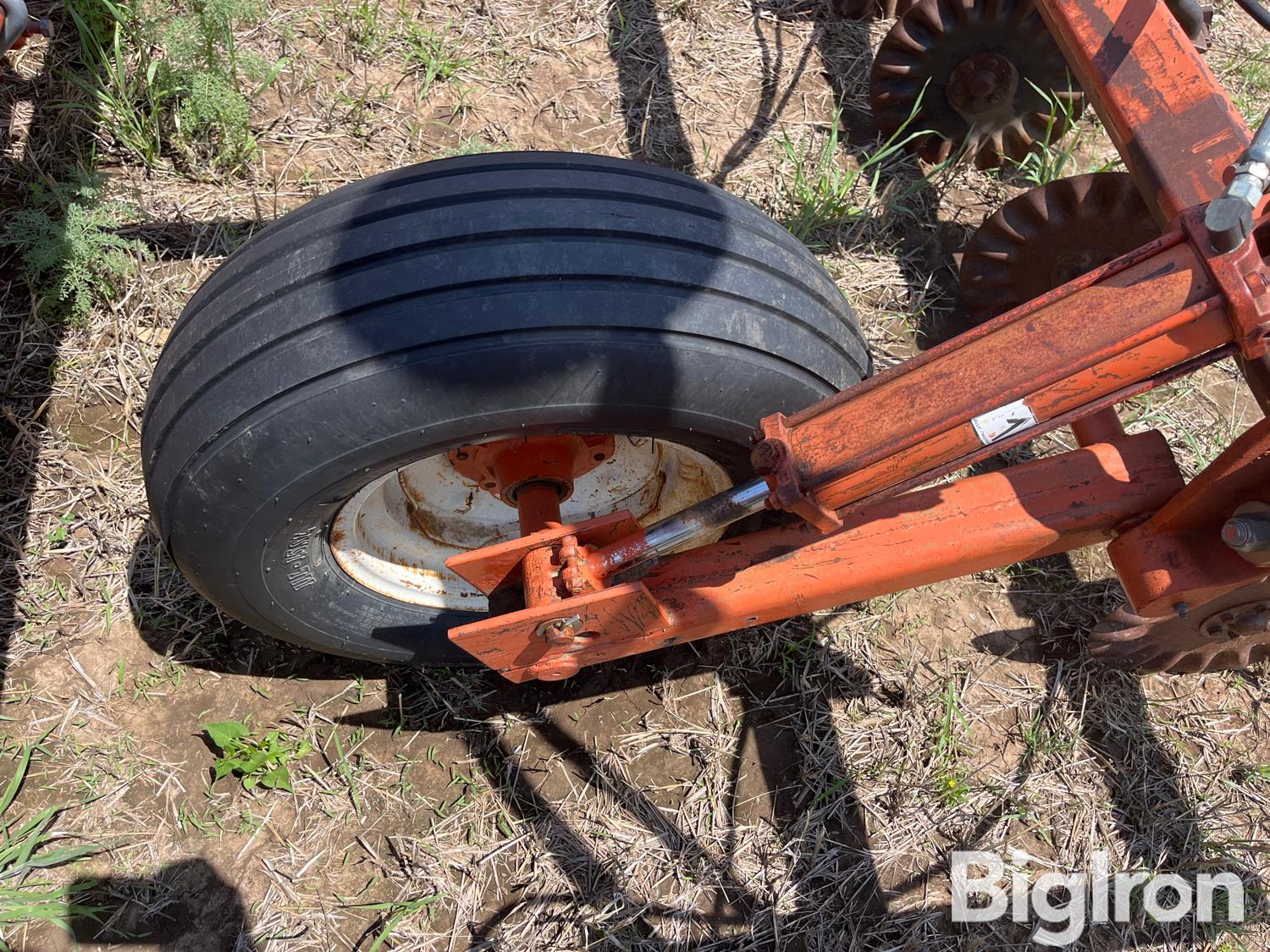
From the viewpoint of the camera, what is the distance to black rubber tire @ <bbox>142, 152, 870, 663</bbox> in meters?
1.45

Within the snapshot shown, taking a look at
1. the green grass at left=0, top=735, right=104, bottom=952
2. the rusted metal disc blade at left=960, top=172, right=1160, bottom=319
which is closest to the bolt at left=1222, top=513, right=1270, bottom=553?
the rusted metal disc blade at left=960, top=172, right=1160, bottom=319

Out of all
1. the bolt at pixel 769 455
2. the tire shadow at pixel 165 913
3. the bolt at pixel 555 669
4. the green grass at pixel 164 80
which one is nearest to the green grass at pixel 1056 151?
the bolt at pixel 769 455

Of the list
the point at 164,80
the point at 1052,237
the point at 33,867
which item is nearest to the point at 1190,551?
the point at 1052,237

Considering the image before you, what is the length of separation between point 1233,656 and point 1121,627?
459 mm

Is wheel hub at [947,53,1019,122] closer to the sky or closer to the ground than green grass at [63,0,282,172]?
closer to the sky

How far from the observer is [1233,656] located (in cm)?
208

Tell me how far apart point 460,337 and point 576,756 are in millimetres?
1047

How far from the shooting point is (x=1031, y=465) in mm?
1641

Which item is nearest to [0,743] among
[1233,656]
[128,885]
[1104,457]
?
[128,885]

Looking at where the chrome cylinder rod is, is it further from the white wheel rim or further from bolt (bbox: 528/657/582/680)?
the white wheel rim

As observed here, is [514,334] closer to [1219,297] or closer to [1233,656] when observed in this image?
[1219,297]

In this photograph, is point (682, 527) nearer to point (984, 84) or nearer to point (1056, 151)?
point (984, 84)

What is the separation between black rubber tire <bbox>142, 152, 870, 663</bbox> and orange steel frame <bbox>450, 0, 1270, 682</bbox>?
0.22 metres

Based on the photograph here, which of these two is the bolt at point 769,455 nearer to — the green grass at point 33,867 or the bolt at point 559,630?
the bolt at point 559,630
